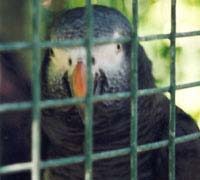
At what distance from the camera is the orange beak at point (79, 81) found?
1066mm

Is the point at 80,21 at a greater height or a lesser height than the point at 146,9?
lesser

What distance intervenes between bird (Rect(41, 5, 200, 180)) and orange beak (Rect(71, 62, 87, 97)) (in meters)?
0.04

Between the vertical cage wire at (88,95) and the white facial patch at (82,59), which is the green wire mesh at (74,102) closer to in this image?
the vertical cage wire at (88,95)

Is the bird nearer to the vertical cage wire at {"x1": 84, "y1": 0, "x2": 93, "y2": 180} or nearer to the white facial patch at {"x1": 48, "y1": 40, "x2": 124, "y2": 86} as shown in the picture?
the white facial patch at {"x1": 48, "y1": 40, "x2": 124, "y2": 86}

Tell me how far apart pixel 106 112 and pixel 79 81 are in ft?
0.81

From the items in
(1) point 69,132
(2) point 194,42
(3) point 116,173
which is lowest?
(3) point 116,173

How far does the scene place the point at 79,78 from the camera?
1.08 m

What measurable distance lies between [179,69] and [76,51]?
82 centimetres

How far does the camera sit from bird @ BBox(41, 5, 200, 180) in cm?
122

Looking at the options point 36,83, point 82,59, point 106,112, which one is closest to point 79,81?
point 82,59

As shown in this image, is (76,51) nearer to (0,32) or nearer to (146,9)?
(0,32)

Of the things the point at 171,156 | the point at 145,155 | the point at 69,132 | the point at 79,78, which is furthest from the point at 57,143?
the point at 171,156

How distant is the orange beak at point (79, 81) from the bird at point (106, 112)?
0.04 m

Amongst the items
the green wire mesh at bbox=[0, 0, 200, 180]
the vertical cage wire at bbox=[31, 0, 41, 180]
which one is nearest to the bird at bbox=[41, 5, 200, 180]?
the green wire mesh at bbox=[0, 0, 200, 180]
